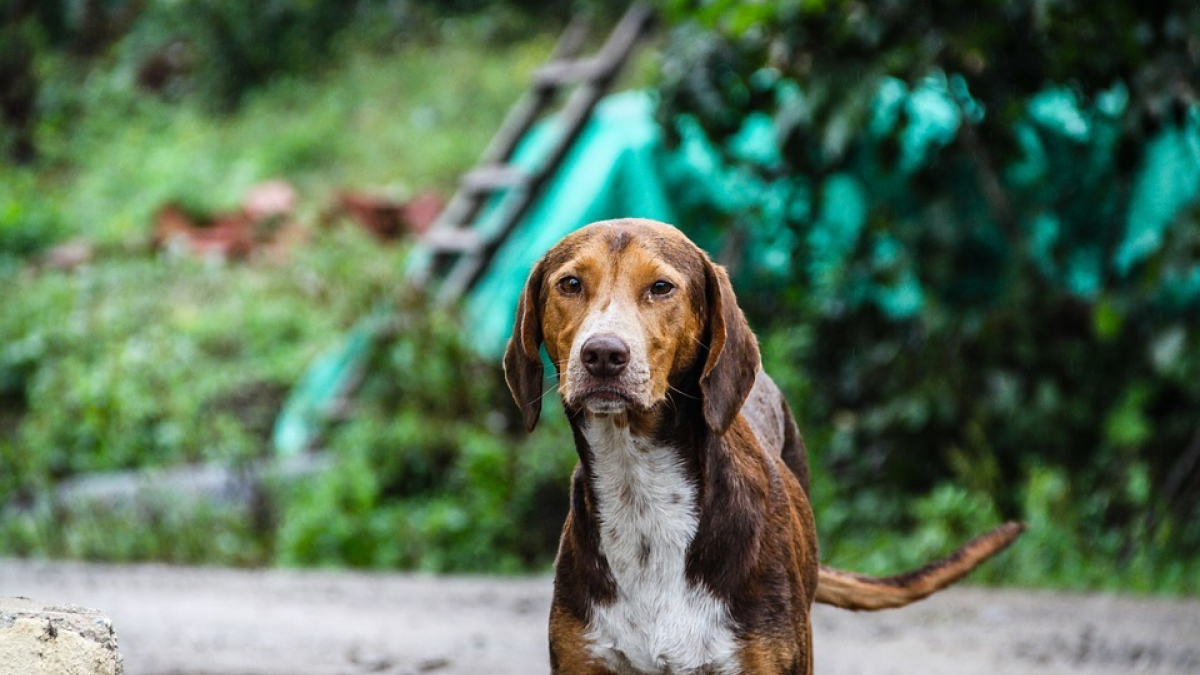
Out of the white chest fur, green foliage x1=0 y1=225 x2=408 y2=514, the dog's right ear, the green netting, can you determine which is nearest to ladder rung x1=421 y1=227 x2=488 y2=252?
the green netting

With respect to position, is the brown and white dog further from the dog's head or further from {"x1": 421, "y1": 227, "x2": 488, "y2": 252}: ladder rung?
{"x1": 421, "y1": 227, "x2": 488, "y2": 252}: ladder rung

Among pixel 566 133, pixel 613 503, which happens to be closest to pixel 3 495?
pixel 566 133

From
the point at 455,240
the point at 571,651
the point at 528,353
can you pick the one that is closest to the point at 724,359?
the point at 528,353

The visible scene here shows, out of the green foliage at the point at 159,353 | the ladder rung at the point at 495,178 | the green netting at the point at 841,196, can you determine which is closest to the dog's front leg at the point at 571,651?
the green netting at the point at 841,196

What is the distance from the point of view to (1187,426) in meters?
7.85

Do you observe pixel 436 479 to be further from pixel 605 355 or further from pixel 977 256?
pixel 605 355

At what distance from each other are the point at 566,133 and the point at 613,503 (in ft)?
22.5

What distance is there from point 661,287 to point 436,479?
5.69m

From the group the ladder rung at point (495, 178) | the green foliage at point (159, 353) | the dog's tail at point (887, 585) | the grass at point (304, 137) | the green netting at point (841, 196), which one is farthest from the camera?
the grass at point (304, 137)

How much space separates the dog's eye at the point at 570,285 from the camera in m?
3.29

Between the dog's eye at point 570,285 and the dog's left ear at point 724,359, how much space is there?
305 mm

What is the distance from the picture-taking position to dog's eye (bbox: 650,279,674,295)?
3.24 meters

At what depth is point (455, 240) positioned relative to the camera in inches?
406

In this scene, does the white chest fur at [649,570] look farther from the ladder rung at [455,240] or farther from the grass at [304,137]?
the grass at [304,137]
